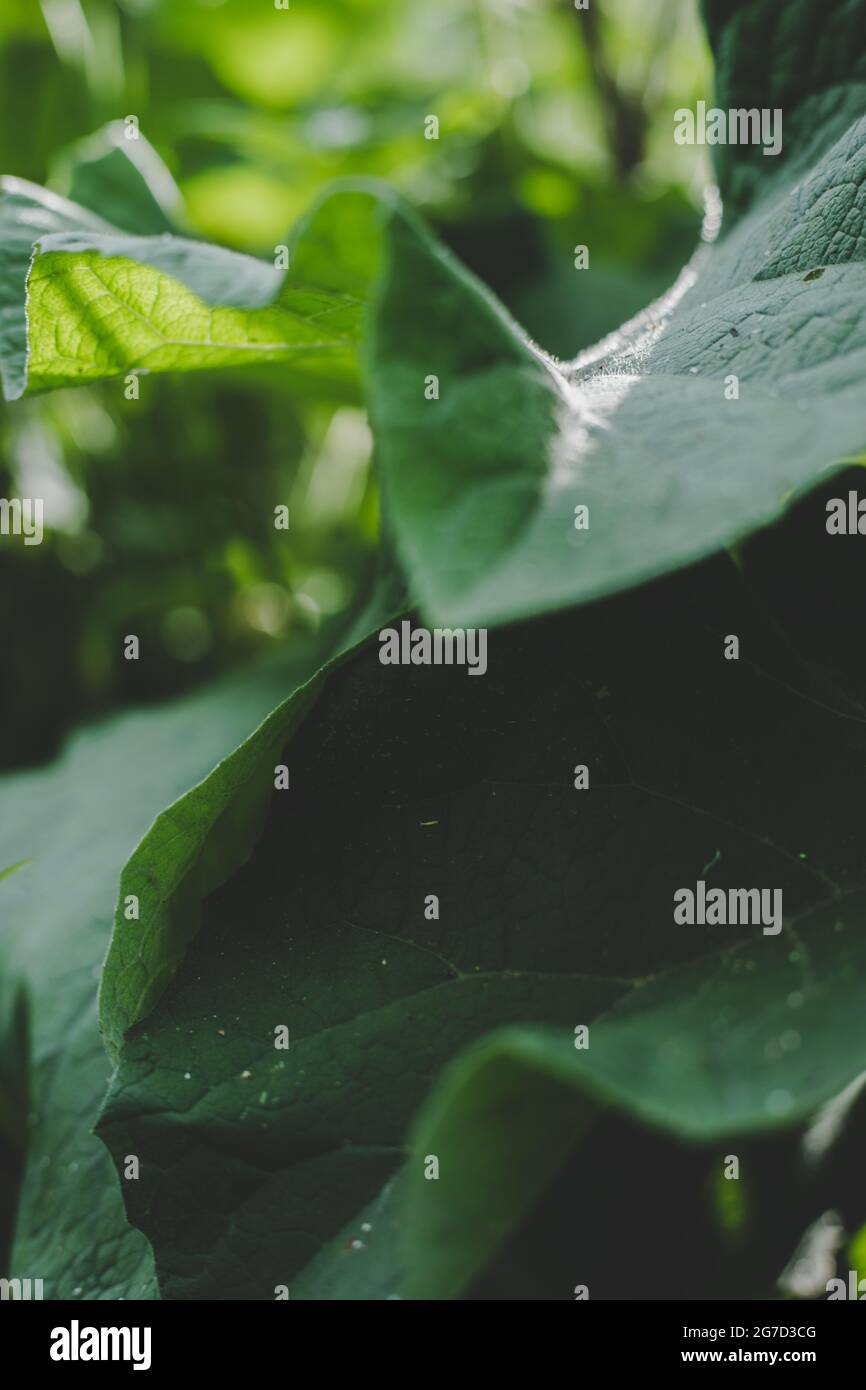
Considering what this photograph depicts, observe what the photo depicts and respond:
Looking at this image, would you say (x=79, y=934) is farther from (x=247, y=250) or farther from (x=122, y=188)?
(x=247, y=250)

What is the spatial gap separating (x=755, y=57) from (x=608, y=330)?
356mm

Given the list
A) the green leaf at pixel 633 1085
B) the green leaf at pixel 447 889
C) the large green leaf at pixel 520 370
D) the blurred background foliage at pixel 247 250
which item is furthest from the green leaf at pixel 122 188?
the green leaf at pixel 633 1085

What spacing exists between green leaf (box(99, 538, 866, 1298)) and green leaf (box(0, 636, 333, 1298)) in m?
0.12

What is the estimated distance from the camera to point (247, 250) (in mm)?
1410

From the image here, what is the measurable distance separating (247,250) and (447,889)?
1045mm

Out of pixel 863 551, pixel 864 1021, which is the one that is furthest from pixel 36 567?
pixel 864 1021

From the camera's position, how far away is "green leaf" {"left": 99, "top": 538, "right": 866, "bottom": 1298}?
0.56 meters

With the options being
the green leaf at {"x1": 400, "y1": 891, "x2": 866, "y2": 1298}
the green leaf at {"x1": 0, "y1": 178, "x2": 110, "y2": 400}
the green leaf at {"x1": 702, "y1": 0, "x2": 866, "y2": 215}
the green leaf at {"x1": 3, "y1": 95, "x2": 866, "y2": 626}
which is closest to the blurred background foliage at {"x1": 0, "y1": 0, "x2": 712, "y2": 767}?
the green leaf at {"x1": 702, "y1": 0, "x2": 866, "y2": 215}

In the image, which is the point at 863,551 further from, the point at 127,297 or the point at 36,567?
the point at 36,567

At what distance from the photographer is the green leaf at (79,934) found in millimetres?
698

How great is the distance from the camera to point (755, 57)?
89 centimetres

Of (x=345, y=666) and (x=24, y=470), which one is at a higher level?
(x=24, y=470)

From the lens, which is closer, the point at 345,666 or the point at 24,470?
the point at 345,666

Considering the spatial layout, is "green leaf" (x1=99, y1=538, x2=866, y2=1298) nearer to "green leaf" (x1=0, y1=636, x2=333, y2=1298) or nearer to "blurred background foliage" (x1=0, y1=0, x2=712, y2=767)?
"green leaf" (x1=0, y1=636, x2=333, y2=1298)
